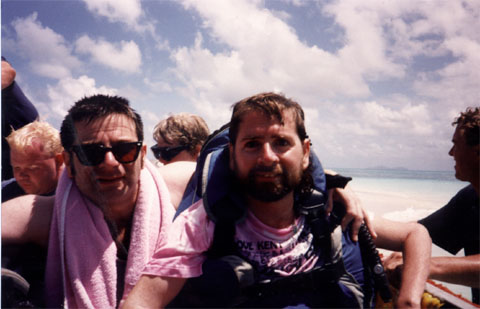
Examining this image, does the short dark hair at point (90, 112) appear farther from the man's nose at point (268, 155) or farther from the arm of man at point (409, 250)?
the arm of man at point (409, 250)

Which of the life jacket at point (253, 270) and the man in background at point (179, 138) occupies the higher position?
the man in background at point (179, 138)

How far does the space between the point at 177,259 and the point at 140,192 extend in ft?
1.69

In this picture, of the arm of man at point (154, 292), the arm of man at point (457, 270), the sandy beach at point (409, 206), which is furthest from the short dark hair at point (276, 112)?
the sandy beach at point (409, 206)

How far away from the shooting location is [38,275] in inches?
53.9

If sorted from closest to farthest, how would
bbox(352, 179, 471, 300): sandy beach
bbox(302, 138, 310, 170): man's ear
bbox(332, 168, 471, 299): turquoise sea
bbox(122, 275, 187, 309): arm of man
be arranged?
bbox(122, 275, 187, 309): arm of man < bbox(302, 138, 310, 170): man's ear < bbox(352, 179, 471, 300): sandy beach < bbox(332, 168, 471, 299): turquoise sea

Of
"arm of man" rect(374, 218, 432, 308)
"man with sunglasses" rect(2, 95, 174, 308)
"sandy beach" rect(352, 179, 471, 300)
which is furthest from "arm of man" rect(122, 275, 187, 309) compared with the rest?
"sandy beach" rect(352, 179, 471, 300)

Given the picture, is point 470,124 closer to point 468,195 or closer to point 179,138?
point 468,195

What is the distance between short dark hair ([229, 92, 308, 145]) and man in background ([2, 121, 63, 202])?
3.52 ft

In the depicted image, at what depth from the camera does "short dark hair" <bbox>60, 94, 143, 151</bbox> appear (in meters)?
1.44

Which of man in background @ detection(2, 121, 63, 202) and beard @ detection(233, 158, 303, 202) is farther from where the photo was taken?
man in background @ detection(2, 121, 63, 202)

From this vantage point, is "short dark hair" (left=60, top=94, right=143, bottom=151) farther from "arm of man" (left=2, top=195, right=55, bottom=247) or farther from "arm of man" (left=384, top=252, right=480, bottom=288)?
"arm of man" (left=384, top=252, right=480, bottom=288)

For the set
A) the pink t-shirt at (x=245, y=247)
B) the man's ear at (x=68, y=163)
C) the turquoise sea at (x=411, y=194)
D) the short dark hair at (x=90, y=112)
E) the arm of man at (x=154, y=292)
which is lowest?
the turquoise sea at (x=411, y=194)

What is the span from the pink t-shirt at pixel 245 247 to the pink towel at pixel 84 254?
0.16 m

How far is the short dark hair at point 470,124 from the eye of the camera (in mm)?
1930
